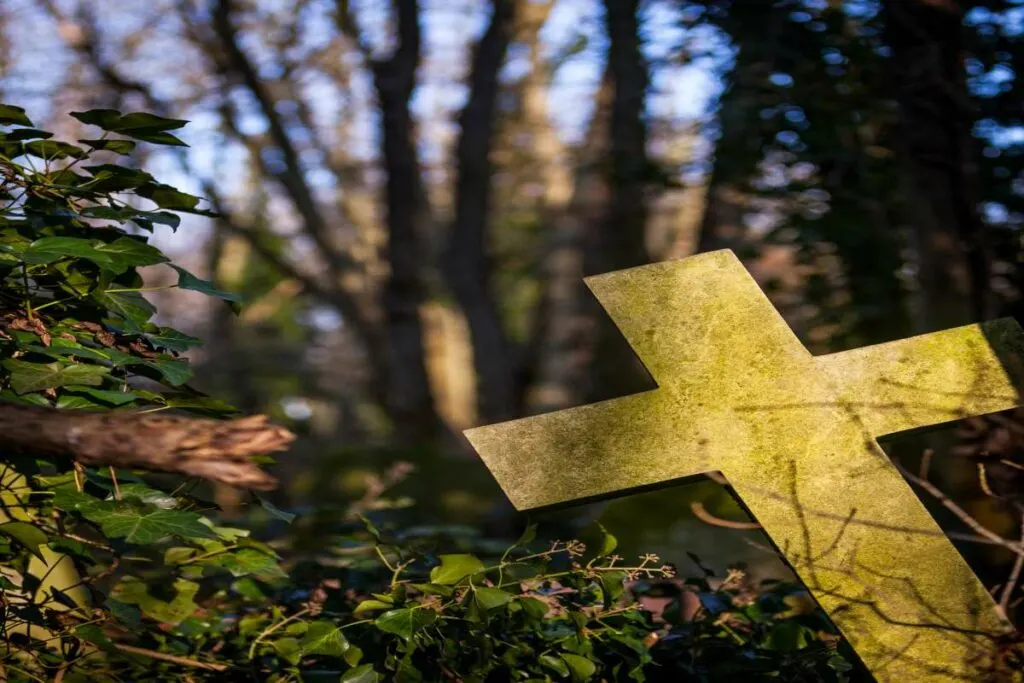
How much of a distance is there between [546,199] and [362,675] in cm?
1354

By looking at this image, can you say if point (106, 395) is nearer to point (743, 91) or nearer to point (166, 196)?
point (166, 196)

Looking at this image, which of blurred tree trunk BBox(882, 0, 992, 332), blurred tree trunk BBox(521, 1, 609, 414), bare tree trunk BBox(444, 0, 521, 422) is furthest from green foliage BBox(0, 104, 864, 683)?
blurred tree trunk BBox(521, 1, 609, 414)

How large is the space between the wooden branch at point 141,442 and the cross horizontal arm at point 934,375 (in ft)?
3.69

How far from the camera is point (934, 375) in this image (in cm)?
208

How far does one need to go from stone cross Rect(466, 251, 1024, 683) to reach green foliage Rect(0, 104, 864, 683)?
0.14 metres

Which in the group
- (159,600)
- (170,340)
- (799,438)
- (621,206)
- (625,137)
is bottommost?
(621,206)

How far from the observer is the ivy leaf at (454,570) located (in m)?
1.92

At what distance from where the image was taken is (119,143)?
200 centimetres

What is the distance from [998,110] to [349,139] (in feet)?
44.6

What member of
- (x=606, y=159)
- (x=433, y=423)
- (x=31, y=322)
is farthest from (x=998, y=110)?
Answer: (x=433, y=423)

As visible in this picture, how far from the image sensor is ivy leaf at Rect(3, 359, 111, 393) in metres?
1.72

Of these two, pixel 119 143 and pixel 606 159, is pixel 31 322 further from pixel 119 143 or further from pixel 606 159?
pixel 606 159

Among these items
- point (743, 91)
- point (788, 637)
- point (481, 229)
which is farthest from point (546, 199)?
point (788, 637)

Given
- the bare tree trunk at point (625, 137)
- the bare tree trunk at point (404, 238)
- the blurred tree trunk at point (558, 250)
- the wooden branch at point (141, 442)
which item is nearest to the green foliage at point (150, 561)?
the wooden branch at point (141, 442)
